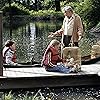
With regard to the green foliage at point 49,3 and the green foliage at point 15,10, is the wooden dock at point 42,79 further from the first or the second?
the green foliage at point 49,3

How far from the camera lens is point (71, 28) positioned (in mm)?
11844

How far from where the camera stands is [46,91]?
1080cm

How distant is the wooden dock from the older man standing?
1071 mm

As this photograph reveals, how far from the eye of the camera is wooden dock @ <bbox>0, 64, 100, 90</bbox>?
34.9ft

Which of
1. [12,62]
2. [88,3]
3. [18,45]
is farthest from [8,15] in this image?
[12,62]

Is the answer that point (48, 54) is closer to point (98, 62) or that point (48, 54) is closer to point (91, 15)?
point (98, 62)

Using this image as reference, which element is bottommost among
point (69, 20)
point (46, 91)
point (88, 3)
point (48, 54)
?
point (46, 91)

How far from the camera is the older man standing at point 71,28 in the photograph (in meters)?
11.7

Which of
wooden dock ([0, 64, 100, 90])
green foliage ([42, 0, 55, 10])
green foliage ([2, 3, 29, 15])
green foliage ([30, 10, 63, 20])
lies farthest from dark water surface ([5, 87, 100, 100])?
green foliage ([42, 0, 55, 10])

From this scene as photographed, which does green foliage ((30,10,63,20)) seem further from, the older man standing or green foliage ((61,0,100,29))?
the older man standing

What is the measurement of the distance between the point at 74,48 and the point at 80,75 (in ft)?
2.96

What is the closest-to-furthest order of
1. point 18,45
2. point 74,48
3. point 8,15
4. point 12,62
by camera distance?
point 74,48, point 12,62, point 18,45, point 8,15

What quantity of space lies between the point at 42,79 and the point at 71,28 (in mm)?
1962

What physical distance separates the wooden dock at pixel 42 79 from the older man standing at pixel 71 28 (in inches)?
42.2
